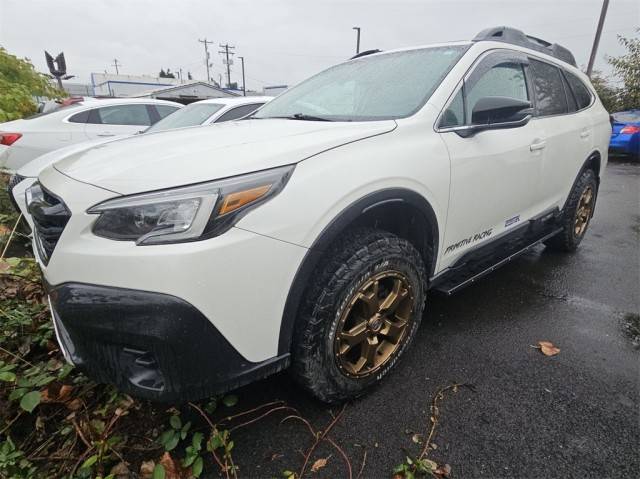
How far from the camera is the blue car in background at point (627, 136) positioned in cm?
941

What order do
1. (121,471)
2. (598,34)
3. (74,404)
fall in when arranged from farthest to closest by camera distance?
(598,34)
(74,404)
(121,471)

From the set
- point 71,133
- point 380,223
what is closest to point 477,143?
point 380,223

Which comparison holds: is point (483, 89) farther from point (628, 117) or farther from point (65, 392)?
point (628, 117)

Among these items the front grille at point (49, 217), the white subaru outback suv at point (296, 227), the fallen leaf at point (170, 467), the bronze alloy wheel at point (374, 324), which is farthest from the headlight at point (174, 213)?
the fallen leaf at point (170, 467)

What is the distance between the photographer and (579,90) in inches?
129

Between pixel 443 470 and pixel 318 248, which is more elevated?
pixel 318 248

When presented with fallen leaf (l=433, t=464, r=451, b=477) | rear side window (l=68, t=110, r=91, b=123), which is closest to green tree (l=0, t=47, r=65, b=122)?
rear side window (l=68, t=110, r=91, b=123)

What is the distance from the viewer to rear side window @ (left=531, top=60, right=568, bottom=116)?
8.87 feet

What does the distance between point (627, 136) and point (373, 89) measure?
10.6 metres

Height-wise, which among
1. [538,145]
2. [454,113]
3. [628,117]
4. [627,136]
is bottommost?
[627,136]

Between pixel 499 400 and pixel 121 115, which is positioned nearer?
pixel 499 400

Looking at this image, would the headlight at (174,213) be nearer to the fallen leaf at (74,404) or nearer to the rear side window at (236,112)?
the fallen leaf at (74,404)

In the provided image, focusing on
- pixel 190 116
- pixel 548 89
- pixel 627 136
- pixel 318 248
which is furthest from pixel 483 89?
pixel 627 136

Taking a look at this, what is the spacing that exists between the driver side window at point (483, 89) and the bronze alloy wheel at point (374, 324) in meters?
0.86
